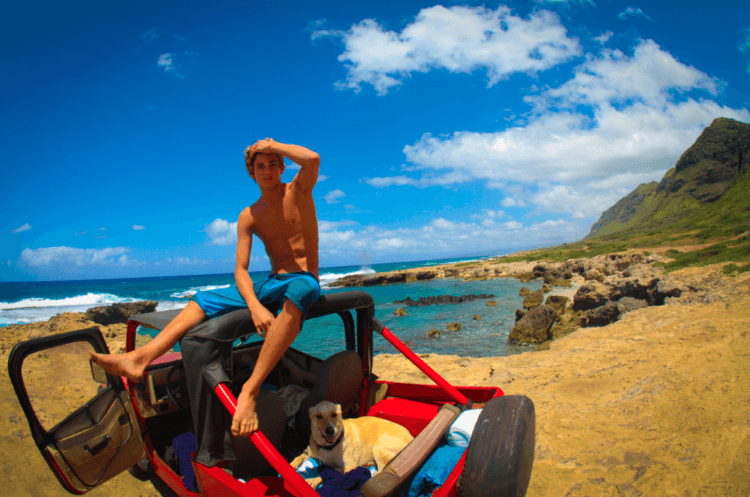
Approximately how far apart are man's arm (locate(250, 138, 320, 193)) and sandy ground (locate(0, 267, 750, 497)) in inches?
128

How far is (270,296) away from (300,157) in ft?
3.11

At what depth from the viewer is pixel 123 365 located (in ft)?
7.42

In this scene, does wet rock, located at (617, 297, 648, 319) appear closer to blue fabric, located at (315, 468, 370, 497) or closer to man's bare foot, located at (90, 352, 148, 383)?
blue fabric, located at (315, 468, 370, 497)

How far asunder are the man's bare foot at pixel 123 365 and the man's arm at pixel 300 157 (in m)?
1.51

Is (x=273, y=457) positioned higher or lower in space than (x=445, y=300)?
higher

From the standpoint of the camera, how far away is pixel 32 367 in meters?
6.01

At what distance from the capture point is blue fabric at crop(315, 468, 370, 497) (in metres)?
2.06

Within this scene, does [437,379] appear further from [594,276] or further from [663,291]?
[594,276]

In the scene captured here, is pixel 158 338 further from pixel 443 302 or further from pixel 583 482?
pixel 443 302

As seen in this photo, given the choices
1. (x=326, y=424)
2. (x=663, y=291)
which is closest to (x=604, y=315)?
(x=663, y=291)

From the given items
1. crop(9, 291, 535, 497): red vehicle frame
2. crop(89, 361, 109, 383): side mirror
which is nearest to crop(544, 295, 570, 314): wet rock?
crop(9, 291, 535, 497): red vehicle frame

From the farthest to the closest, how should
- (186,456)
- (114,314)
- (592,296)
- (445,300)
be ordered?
(445,300), (114,314), (592,296), (186,456)

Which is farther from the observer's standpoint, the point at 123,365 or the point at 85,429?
the point at 85,429

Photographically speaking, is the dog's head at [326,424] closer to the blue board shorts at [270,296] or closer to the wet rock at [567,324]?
the blue board shorts at [270,296]
